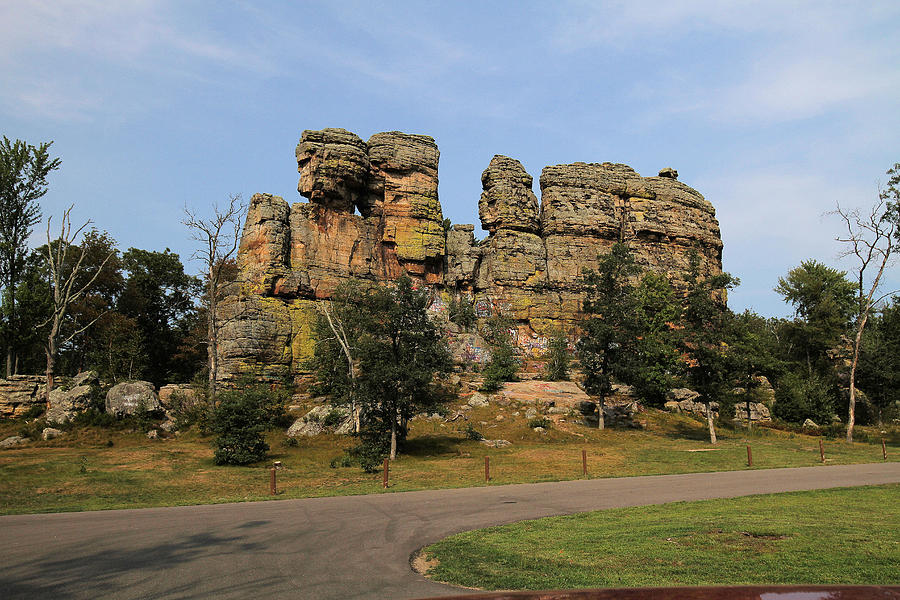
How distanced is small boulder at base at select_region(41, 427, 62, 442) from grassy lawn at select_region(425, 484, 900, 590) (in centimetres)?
2707

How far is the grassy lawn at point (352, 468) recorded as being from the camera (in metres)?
18.6

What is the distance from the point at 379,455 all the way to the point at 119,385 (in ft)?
Result: 57.9

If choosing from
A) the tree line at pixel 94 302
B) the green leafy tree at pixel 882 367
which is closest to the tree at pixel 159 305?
the tree line at pixel 94 302

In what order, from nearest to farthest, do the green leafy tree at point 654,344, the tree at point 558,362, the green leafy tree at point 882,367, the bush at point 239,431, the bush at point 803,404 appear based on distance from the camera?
the bush at point 239,431
the green leafy tree at point 654,344
the green leafy tree at point 882,367
the bush at point 803,404
the tree at point 558,362

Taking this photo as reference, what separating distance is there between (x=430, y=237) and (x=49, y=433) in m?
33.7

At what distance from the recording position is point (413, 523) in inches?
463

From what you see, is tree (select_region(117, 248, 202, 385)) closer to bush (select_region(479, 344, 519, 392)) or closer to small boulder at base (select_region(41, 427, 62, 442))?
small boulder at base (select_region(41, 427, 62, 442))

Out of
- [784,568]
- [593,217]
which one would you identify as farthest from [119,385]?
[593,217]

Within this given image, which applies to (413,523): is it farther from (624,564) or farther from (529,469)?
(529,469)

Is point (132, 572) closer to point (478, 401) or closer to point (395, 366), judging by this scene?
point (395, 366)

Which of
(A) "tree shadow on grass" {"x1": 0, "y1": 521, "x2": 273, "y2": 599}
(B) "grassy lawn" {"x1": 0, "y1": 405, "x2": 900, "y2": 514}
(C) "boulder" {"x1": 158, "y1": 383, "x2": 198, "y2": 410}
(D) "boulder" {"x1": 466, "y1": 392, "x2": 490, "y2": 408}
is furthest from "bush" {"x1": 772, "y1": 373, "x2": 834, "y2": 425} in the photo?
(A) "tree shadow on grass" {"x1": 0, "y1": 521, "x2": 273, "y2": 599}

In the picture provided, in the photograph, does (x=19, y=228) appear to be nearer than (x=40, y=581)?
No

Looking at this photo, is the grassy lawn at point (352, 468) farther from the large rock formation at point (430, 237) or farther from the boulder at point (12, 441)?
the large rock formation at point (430, 237)

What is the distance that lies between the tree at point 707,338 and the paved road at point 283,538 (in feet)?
43.8
